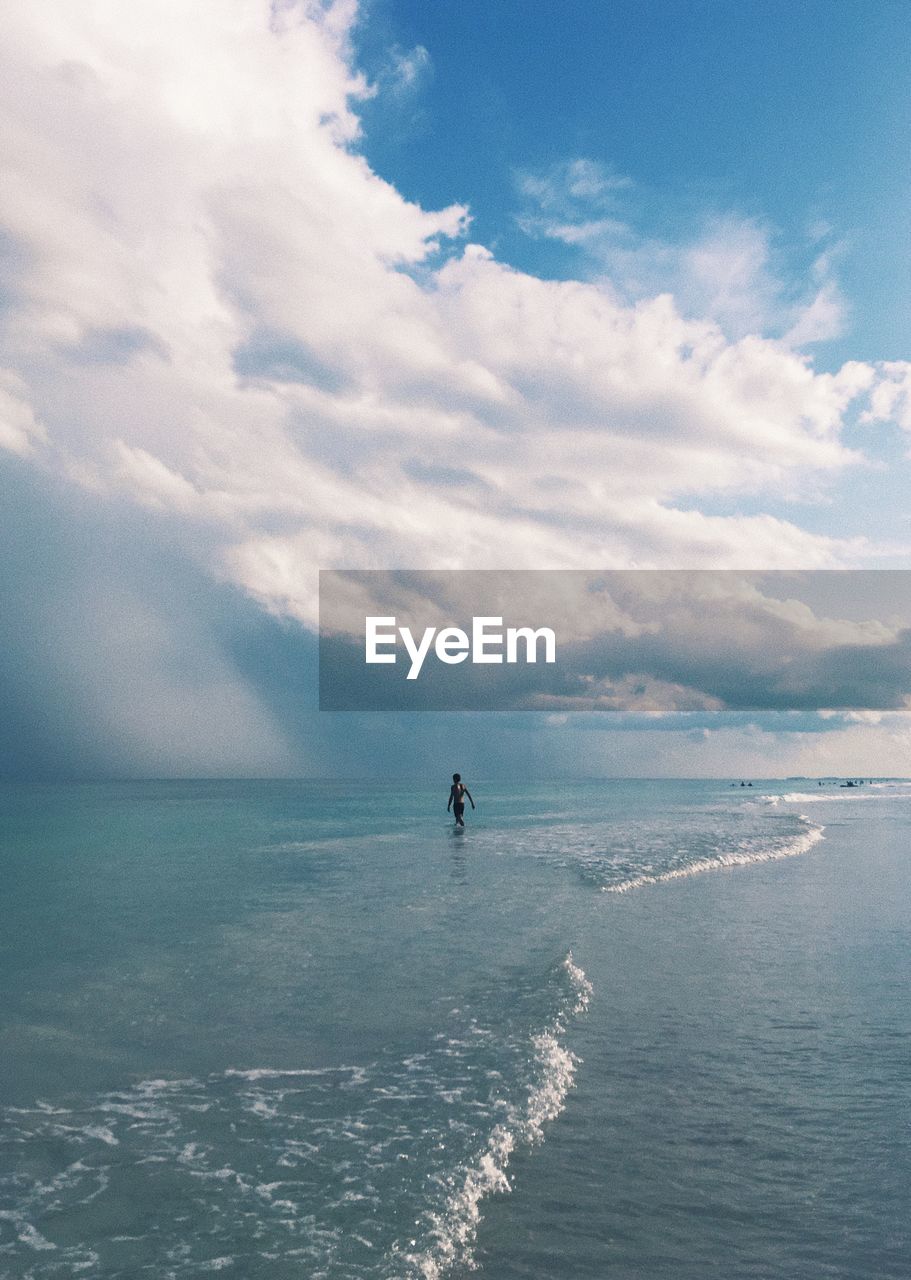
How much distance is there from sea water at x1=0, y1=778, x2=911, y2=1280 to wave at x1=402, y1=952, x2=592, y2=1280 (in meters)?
0.03

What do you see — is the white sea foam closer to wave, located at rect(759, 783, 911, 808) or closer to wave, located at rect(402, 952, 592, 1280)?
wave, located at rect(759, 783, 911, 808)

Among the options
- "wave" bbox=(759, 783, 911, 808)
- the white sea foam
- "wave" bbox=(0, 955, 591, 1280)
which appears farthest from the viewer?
the white sea foam

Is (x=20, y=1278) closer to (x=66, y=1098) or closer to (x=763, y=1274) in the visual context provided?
(x=66, y=1098)

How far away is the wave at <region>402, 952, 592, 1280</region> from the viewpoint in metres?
A: 6.08

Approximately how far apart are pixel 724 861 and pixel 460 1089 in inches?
883

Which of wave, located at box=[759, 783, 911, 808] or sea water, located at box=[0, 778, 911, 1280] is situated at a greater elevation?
sea water, located at box=[0, 778, 911, 1280]

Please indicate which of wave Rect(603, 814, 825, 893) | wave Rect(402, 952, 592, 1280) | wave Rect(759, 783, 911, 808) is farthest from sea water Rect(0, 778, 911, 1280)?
wave Rect(759, 783, 911, 808)

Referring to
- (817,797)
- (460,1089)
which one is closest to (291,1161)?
(460,1089)

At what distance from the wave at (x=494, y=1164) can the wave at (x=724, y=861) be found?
13.0 metres

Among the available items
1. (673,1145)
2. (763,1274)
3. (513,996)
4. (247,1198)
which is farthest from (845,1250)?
(513,996)

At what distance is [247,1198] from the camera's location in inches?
278

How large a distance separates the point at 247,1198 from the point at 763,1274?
167 inches

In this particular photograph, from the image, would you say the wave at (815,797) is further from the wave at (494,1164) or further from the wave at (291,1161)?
the wave at (291,1161)

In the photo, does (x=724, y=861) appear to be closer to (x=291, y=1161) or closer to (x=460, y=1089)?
(x=460, y=1089)
